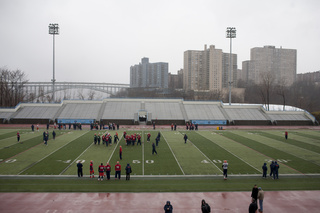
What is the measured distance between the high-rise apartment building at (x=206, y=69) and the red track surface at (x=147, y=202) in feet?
381

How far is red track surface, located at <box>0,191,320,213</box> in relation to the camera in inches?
424

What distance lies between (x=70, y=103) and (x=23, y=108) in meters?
9.20

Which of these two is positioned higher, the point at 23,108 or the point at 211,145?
the point at 23,108

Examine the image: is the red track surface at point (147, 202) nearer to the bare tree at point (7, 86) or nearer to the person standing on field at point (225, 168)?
the person standing on field at point (225, 168)

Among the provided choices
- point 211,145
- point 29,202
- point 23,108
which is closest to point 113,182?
point 29,202

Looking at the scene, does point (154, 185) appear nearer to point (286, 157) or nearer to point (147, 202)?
point (147, 202)

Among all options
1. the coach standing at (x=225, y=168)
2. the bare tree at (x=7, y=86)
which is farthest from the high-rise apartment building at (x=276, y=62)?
the coach standing at (x=225, y=168)

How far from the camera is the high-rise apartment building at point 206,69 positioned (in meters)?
127

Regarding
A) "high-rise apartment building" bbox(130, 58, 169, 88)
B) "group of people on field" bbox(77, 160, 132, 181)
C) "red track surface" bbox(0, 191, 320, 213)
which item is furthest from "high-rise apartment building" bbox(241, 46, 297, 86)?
"group of people on field" bbox(77, 160, 132, 181)

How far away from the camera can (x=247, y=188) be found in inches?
529

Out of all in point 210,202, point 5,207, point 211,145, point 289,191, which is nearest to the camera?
point 5,207

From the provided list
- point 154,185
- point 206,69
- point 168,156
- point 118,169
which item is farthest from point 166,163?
point 206,69

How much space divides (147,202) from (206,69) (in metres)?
123

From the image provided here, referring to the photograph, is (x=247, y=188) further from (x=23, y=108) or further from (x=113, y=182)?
(x=23, y=108)
